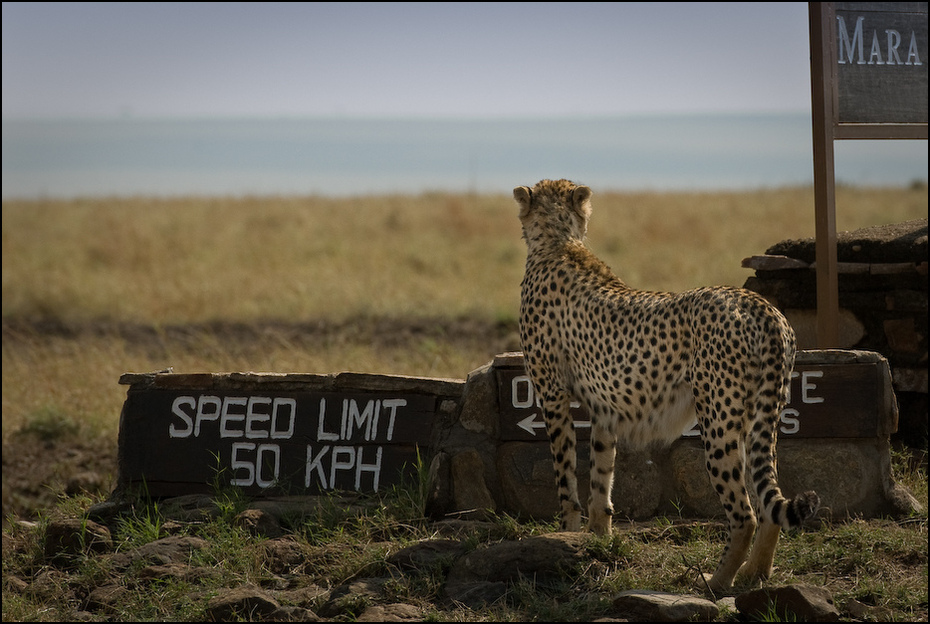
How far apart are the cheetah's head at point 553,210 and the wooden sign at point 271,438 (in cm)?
101

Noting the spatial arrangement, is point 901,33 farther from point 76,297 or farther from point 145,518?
point 76,297

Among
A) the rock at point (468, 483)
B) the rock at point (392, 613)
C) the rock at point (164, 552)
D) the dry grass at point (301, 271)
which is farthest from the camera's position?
the dry grass at point (301, 271)

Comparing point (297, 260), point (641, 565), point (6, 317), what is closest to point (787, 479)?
point (641, 565)

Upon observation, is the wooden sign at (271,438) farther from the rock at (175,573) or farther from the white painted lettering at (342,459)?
the rock at (175,573)

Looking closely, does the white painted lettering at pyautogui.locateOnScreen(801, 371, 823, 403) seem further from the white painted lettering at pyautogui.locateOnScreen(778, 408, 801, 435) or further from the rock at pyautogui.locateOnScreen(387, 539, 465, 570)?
the rock at pyautogui.locateOnScreen(387, 539, 465, 570)

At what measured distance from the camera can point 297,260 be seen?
1546cm

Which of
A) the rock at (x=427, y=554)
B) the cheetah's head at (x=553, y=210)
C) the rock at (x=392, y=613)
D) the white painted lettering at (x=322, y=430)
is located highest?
the cheetah's head at (x=553, y=210)

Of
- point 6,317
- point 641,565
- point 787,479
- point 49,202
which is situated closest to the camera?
point 641,565

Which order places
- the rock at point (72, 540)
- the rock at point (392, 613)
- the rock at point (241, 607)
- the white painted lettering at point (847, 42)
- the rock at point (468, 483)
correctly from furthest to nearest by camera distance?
1. the white painted lettering at point (847, 42)
2. the rock at point (468, 483)
3. the rock at point (72, 540)
4. the rock at point (241, 607)
5. the rock at point (392, 613)

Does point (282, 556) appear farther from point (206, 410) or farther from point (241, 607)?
point (206, 410)

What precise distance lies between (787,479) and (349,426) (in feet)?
7.00

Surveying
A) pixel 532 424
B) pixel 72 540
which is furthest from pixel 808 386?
pixel 72 540

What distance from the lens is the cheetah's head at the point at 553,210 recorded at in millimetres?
4555

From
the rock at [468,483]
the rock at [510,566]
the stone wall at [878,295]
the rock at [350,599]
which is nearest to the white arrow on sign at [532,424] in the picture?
the rock at [468,483]
